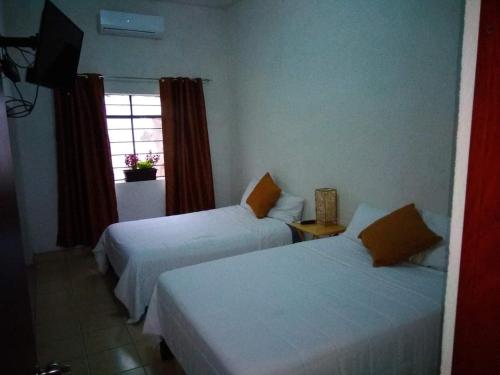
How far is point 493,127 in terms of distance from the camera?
503mm

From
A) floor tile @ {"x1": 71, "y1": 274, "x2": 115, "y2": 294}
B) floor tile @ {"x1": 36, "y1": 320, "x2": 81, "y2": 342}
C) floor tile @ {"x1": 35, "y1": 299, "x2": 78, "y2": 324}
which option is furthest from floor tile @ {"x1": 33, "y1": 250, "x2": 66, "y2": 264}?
floor tile @ {"x1": 36, "y1": 320, "x2": 81, "y2": 342}

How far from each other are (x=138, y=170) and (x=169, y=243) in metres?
2.03

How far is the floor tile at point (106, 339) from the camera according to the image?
8.30 ft

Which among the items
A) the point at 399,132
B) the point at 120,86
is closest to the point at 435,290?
the point at 399,132

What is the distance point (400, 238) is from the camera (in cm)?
233

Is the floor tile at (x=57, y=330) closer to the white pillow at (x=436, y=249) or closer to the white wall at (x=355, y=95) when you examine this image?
the white wall at (x=355, y=95)

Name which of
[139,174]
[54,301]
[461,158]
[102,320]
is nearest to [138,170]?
[139,174]

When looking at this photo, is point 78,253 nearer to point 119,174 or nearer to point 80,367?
point 119,174

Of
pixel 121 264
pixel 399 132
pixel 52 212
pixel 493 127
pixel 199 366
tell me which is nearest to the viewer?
pixel 493 127

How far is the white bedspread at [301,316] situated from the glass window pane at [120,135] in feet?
10.2

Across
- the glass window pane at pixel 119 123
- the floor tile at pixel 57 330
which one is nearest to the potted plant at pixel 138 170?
the glass window pane at pixel 119 123

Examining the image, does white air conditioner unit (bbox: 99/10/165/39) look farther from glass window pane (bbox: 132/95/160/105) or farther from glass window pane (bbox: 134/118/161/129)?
glass window pane (bbox: 134/118/161/129)

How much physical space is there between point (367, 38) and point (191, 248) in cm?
230

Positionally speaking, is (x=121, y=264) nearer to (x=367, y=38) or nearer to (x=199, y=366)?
(x=199, y=366)
